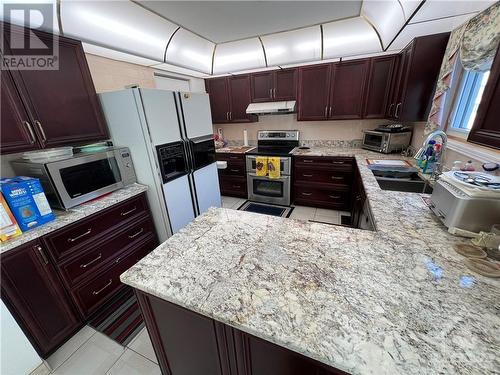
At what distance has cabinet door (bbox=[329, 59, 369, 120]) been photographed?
2703 mm

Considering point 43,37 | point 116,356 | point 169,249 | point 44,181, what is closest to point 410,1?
point 169,249

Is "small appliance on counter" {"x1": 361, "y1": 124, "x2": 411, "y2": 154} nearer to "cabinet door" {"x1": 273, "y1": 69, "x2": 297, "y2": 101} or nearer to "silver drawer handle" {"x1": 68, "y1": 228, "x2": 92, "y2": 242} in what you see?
"cabinet door" {"x1": 273, "y1": 69, "x2": 297, "y2": 101}

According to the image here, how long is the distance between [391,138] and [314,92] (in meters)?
1.26

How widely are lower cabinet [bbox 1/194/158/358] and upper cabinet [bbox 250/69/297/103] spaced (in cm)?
248

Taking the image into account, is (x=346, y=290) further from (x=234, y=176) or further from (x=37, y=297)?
(x=234, y=176)

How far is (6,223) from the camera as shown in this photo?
1187 mm

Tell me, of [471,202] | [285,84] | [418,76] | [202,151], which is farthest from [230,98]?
[471,202]

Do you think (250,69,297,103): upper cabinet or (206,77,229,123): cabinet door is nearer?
(250,69,297,103): upper cabinet

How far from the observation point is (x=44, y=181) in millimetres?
1449

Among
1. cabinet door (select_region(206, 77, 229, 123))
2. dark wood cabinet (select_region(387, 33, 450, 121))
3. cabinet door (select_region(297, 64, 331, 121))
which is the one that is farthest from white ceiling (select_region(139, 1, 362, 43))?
cabinet door (select_region(206, 77, 229, 123))

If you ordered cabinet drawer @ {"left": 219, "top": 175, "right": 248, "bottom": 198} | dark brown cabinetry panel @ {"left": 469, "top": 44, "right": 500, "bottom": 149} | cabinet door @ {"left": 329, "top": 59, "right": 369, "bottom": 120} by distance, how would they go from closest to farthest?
dark brown cabinetry panel @ {"left": 469, "top": 44, "right": 500, "bottom": 149}, cabinet door @ {"left": 329, "top": 59, "right": 369, "bottom": 120}, cabinet drawer @ {"left": 219, "top": 175, "right": 248, "bottom": 198}

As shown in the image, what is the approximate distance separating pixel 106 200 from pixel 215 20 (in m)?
2.15

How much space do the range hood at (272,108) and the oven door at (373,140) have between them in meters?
1.19

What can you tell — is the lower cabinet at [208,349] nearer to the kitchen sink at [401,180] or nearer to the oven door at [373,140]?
the kitchen sink at [401,180]
